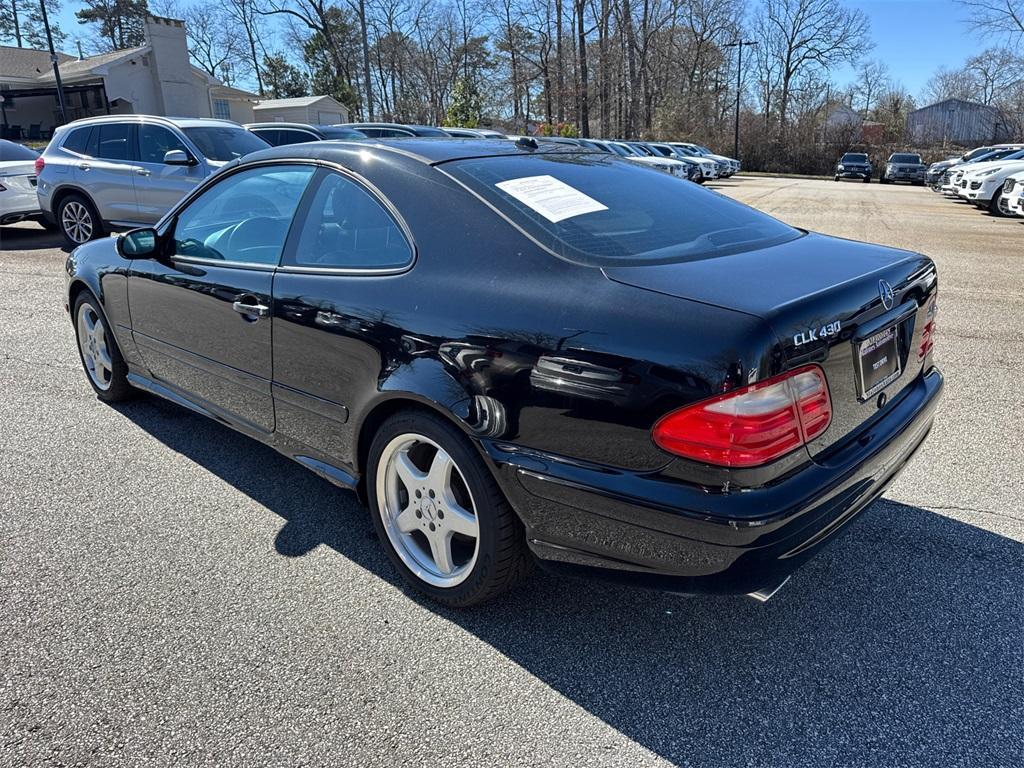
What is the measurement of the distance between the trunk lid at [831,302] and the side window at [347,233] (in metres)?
0.90

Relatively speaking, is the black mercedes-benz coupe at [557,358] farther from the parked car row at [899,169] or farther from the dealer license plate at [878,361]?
the parked car row at [899,169]

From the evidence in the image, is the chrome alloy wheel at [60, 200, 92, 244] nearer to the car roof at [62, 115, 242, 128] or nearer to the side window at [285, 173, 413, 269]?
the car roof at [62, 115, 242, 128]

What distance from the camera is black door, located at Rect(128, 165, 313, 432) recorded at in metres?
3.15

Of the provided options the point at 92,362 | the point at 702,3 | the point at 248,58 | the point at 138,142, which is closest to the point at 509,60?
the point at 702,3

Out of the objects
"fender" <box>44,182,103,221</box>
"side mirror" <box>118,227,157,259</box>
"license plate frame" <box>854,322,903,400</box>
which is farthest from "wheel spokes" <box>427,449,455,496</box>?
"fender" <box>44,182,103,221</box>

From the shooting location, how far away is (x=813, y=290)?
2178mm

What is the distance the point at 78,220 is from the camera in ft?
34.3

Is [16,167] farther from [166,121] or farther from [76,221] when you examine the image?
[166,121]

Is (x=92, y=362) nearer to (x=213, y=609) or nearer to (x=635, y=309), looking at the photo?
(x=213, y=609)

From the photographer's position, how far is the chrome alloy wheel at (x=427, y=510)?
256cm

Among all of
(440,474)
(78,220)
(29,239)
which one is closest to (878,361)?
(440,474)

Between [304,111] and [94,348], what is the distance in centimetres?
4334

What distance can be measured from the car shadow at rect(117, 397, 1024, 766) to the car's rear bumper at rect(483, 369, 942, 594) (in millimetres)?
379

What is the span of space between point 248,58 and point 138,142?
6476cm
